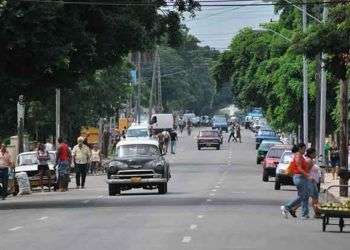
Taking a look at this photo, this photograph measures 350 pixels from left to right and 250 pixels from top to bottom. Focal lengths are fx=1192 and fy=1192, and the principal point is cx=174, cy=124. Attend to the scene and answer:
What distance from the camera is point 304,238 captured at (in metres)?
21.8

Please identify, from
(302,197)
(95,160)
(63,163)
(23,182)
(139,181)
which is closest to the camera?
(302,197)

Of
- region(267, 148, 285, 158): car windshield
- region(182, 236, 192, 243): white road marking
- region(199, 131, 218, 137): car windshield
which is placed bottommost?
region(182, 236, 192, 243): white road marking

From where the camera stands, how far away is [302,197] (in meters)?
28.2

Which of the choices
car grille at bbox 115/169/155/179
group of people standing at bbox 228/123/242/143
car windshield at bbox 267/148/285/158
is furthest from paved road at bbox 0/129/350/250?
group of people standing at bbox 228/123/242/143

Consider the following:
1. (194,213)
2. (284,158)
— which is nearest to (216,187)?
(284,158)

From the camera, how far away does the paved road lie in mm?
20642

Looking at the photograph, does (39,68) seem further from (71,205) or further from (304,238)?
(304,238)

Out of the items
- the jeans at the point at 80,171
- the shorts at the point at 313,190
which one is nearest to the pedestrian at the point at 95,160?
the jeans at the point at 80,171

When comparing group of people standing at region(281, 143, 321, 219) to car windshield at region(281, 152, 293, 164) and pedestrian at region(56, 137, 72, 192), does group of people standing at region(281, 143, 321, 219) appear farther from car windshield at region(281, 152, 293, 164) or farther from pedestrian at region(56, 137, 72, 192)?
pedestrian at region(56, 137, 72, 192)

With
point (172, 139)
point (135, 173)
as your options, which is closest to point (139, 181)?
point (135, 173)

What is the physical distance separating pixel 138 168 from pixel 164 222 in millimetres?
12618

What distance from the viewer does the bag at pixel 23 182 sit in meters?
43.2

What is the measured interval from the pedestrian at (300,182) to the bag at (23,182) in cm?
1669

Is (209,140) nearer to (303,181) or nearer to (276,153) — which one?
(276,153)
